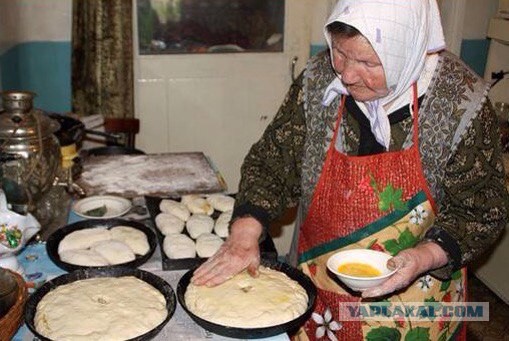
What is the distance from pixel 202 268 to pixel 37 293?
425 millimetres

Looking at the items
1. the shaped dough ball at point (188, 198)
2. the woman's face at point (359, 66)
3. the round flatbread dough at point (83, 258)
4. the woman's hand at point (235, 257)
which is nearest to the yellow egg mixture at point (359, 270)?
the woman's hand at point (235, 257)

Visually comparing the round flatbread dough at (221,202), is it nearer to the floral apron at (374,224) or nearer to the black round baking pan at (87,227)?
the black round baking pan at (87,227)

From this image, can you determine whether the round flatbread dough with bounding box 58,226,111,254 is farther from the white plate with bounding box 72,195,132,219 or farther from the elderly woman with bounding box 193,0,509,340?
the elderly woman with bounding box 193,0,509,340

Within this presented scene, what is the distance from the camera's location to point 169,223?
1870mm

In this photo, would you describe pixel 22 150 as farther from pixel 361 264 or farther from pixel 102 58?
pixel 102 58

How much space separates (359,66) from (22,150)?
1.04 meters

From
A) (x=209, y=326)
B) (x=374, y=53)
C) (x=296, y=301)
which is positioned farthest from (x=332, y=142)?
(x=209, y=326)

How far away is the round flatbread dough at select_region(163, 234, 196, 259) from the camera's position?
1661mm

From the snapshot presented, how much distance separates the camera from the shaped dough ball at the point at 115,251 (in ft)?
5.29

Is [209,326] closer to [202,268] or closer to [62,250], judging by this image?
[202,268]

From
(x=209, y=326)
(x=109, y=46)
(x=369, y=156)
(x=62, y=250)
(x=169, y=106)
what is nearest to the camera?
(x=209, y=326)

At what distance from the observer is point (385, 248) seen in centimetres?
155

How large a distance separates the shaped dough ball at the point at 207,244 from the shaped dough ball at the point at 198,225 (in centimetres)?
3

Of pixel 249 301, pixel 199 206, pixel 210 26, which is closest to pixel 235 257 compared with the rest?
pixel 249 301
